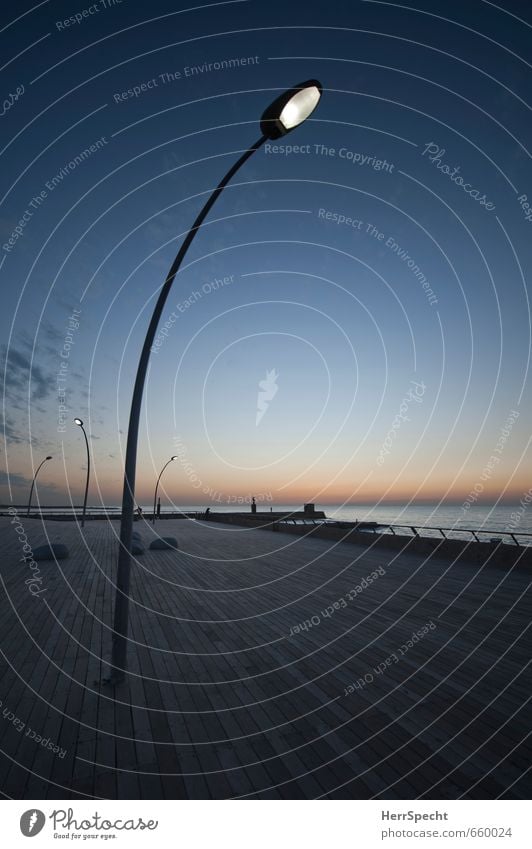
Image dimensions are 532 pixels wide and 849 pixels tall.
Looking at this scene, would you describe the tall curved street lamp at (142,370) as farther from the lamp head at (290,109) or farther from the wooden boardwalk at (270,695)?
the wooden boardwalk at (270,695)

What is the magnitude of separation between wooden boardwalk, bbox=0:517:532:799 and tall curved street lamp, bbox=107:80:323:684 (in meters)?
0.66

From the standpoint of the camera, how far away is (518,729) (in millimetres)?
4133

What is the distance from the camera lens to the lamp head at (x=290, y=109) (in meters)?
4.36

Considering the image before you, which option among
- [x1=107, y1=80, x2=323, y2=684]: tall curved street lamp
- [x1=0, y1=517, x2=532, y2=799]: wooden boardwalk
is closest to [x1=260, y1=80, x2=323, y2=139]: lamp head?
[x1=107, y1=80, x2=323, y2=684]: tall curved street lamp

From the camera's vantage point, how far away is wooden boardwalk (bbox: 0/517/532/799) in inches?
133

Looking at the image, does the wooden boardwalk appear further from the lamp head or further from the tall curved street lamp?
the lamp head

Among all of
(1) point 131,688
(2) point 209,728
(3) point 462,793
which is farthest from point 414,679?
(1) point 131,688

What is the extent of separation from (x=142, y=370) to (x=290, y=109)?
4.09 metres

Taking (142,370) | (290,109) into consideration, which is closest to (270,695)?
(142,370)

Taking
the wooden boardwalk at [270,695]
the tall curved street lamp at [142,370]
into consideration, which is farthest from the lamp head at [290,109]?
the wooden boardwalk at [270,695]

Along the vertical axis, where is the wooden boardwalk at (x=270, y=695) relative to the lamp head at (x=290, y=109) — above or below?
below

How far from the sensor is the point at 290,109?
15.0ft

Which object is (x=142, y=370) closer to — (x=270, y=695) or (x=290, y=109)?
(x=290, y=109)

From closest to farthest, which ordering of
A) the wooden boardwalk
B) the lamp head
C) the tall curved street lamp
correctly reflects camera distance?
the wooden boardwalk → the lamp head → the tall curved street lamp
